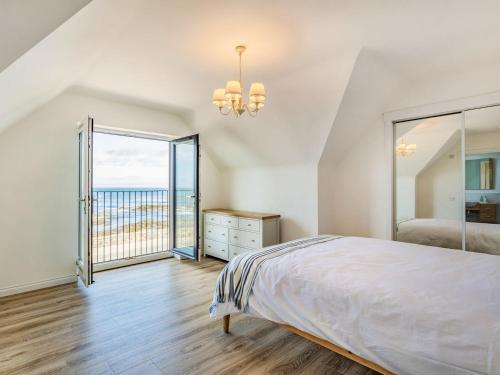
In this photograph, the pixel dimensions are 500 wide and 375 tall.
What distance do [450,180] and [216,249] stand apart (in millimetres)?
3437

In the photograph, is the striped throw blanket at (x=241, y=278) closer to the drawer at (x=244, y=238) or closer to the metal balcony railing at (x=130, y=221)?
the drawer at (x=244, y=238)

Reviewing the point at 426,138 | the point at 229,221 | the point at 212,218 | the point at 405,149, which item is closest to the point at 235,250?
the point at 229,221

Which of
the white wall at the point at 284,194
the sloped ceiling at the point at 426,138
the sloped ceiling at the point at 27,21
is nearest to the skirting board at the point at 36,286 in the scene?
the white wall at the point at 284,194

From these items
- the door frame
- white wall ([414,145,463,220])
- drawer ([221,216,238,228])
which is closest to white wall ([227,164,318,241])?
drawer ([221,216,238,228])

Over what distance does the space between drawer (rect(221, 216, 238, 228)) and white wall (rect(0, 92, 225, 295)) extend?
6.81 feet

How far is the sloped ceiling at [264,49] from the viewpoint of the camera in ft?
6.17

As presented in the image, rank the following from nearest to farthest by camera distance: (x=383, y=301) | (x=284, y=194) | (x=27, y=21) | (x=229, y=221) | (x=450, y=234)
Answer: (x=27, y=21) < (x=383, y=301) < (x=450, y=234) < (x=284, y=194) < (x=229, y=221)

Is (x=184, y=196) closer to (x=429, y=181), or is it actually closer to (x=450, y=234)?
(x=429, y=181)

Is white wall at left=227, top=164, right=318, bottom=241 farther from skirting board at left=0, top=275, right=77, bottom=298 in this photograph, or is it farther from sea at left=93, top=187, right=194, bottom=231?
skirting board at left=0, top=275, right=77, bottom=298

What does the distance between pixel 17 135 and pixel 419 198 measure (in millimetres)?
4868

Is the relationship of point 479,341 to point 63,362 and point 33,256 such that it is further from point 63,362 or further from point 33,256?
point 33,256

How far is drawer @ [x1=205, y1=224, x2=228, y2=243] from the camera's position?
450cm

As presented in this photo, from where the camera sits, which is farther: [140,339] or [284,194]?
[284,194]

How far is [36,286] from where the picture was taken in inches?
130
